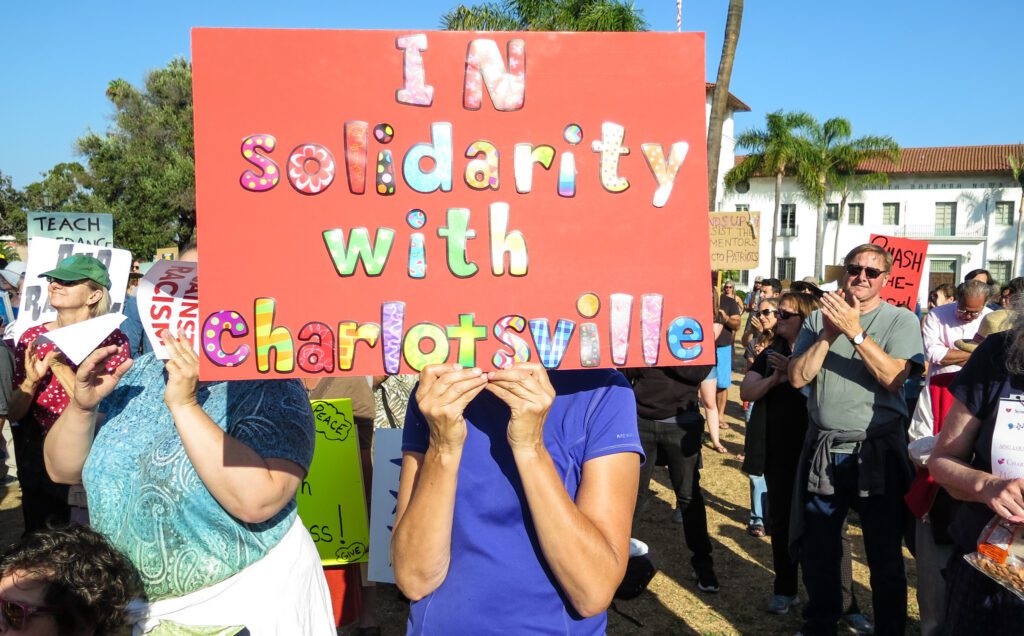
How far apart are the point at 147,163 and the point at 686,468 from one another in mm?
29168

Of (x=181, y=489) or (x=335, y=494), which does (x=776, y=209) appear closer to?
(x=335, y=494)

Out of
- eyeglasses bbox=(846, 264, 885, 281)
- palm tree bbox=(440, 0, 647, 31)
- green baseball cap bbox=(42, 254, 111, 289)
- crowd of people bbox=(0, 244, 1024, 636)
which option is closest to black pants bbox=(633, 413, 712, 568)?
eyeglasses bbox=(846, 264, 885, 281)

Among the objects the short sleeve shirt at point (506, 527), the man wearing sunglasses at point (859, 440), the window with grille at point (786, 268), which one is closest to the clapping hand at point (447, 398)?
the short sleeve shirt at point (506, 527)

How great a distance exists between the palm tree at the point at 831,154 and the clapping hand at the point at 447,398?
1791 inches

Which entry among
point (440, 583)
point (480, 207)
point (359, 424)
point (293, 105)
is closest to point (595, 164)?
point (480, 207)

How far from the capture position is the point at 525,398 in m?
1.55

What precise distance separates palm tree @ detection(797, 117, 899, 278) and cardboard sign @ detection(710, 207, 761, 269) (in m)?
A: 37.7

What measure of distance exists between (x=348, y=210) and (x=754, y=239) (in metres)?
7.73

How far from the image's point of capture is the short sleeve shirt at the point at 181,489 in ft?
6.32

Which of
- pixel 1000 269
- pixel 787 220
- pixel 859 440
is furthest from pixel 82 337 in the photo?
pixel 1000 269

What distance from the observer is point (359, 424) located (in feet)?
16.4

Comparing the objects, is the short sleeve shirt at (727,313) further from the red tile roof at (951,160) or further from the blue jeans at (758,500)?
the red tile roof at (951,160)

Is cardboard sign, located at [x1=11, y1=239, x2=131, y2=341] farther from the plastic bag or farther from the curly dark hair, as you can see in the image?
the plastic bag

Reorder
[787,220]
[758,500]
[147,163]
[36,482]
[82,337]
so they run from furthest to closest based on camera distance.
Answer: [787,220]
[147,163]
[758,500]
[36,482]
[82,337]
